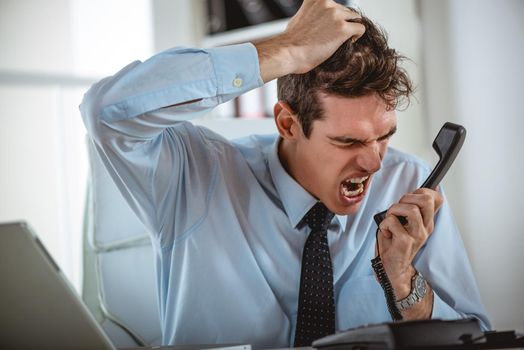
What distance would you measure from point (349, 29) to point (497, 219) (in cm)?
→ 135

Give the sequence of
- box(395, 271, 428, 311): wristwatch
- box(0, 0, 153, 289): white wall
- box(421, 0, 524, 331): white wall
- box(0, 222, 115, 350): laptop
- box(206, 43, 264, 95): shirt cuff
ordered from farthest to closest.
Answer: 1. box(0, 0, 153, 289): white wall
2. box(421, 0, 524, 331): white wall
3. box(395, 271, 428, 311): wristwatch
4. box(206, 43, 264, 95): shirt cuff
5. box(0, 222, 115, 350): laptop

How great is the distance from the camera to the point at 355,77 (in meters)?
1.34

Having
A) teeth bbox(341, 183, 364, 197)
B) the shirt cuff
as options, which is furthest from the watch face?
the shirt cuff

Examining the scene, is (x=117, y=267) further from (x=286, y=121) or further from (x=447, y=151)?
(x=447, y=151)

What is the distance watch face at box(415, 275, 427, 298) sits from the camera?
1.24m

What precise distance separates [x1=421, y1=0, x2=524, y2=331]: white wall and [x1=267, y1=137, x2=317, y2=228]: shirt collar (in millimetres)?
1168

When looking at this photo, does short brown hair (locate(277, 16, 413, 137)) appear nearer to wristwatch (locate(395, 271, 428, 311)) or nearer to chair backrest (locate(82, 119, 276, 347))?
wristwatch (locate(395, 271, 428, 311))

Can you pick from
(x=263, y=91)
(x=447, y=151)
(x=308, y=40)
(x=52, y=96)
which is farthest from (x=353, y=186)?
(x=52, y=96)

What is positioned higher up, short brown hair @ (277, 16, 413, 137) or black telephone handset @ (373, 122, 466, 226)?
short brown hair @ (277, 16, 413, 137)

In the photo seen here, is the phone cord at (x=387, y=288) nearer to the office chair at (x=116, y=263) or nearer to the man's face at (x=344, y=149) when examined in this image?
the man's face at (x=344, y=149)

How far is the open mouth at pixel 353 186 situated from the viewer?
1383 millimetres

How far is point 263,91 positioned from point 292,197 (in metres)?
1.72

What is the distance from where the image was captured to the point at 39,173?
331cm

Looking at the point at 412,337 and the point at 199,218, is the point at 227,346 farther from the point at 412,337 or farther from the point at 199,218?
the point at 199,218
